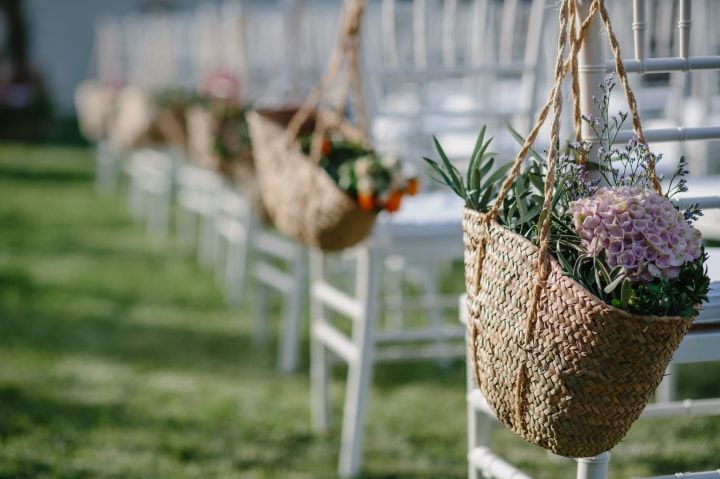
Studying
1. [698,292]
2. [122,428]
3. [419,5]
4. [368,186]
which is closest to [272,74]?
[419,5]

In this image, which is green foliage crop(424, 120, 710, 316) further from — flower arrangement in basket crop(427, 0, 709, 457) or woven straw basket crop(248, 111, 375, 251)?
woven straw basket crop(248, 111, 375, 251)

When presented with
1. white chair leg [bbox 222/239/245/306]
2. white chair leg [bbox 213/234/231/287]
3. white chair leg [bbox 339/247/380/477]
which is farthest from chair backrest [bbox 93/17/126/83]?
white chair leg [bbox 339/247/380/477]

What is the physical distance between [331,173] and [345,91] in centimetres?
21

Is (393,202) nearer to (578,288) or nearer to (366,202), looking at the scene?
(366,202)

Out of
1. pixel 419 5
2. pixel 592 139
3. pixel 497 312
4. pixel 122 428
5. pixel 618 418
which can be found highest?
pixel 419 5

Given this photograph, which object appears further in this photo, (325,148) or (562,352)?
(325,148)

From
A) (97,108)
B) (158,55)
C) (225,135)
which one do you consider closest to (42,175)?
(97,108)

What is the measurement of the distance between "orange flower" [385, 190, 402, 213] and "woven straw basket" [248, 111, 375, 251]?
0.04 metres

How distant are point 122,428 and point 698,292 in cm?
185

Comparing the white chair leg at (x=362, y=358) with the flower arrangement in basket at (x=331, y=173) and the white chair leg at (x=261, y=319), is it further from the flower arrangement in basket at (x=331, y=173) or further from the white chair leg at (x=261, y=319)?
the white chair leg at (x=261, y=319)

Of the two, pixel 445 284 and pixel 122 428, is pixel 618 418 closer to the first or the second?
pixel 122 428

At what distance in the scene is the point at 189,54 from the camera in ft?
15.9

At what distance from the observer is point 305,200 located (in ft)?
6.57

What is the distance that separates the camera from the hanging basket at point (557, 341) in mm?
1043
